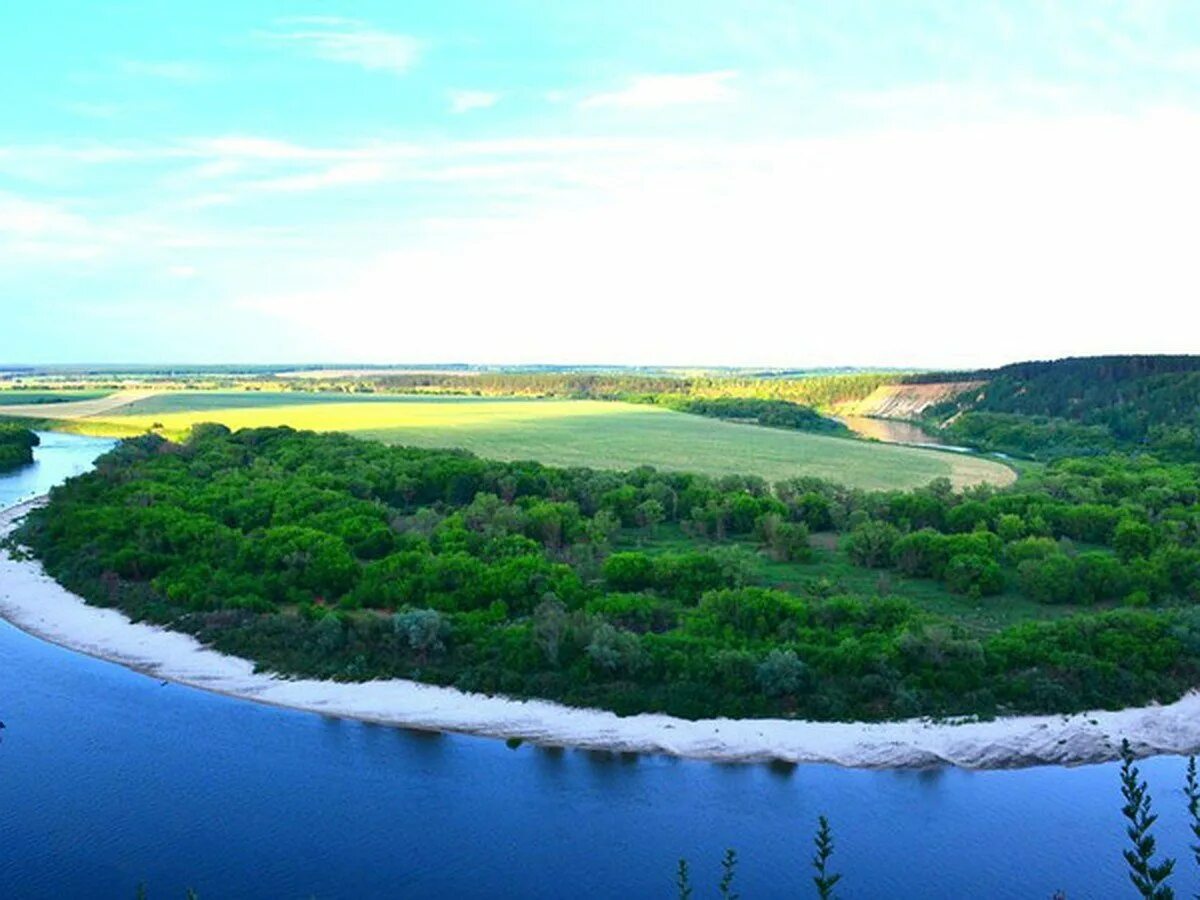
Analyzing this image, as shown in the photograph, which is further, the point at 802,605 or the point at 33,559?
the point at 33,559

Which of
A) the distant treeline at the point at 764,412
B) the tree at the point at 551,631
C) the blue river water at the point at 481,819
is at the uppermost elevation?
the distant treeline at the point at 764,412

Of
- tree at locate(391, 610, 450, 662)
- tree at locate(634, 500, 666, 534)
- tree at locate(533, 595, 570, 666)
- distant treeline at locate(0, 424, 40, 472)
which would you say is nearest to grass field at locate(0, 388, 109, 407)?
distant treeline at locate(0, 424, 40, 472)

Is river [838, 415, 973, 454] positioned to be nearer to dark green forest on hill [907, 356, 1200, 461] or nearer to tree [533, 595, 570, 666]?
dark green forest on hill [907, 356, 1200, 461]

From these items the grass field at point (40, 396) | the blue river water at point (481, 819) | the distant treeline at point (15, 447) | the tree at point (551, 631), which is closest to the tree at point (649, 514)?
the tree at point (551, 631)

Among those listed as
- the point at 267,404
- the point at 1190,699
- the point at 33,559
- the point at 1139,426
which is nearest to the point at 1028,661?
the point at 1190,699

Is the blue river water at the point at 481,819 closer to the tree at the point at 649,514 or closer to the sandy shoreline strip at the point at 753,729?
the sandy shoreline strip at the point at 753,729

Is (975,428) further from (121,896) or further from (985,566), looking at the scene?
(121,896)
